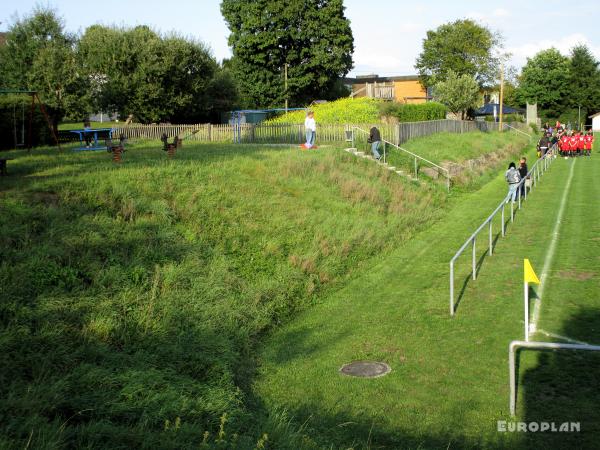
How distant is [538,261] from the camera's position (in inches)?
586

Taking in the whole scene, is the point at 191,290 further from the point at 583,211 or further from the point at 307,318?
the point at 583,211

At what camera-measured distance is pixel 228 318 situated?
420 inches

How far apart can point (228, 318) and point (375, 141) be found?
1775 centimetres

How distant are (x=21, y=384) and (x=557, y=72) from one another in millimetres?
98604

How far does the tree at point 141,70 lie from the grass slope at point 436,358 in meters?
27.4

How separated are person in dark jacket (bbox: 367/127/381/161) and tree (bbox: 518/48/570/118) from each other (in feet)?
246

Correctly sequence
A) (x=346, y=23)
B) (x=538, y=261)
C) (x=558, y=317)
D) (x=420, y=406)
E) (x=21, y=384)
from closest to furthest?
(x=21, y=384)
(x=420, y=406)
(x=558, y=317)
(x=538, y=261)
(x=346, y=23)

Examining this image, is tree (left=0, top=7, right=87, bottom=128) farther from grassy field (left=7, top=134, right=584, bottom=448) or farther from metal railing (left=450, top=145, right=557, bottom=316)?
metal railing (left=450, top=145, right=557, bottom=316)

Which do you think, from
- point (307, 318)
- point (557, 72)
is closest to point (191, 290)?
point (307, 318)

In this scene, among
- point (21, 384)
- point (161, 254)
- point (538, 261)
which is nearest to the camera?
point (21, 384)

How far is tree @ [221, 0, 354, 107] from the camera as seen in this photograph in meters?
49.9

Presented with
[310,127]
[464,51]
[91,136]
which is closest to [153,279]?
[310,127]

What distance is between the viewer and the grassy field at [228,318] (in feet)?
23.0

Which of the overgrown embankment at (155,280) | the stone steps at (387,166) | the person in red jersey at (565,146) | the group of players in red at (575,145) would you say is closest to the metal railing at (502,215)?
the person in red jersey at (565,146)
